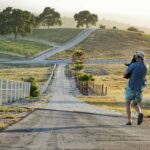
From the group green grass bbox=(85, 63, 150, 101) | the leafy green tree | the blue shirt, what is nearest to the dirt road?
the blue shirt

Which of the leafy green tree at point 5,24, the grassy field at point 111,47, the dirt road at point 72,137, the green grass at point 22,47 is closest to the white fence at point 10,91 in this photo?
the dirt road at point 72,137

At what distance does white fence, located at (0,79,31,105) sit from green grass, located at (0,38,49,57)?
120 metres

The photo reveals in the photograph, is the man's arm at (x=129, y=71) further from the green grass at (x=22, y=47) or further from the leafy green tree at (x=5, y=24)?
the leafy green tree at (x=5, y=24)

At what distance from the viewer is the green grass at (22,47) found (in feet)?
548

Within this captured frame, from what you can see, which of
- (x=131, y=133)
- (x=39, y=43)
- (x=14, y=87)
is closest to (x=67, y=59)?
(x=39, y=43)

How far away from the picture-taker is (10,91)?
107ft

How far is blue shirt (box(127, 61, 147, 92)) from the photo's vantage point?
54.1 ft

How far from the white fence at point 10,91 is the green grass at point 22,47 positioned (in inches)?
4707

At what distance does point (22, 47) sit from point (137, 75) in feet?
531

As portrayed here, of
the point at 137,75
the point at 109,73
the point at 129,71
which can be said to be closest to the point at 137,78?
the point at 137,75

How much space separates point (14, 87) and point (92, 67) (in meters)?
92.7

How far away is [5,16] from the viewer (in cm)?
19712

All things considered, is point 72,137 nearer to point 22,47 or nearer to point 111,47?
point 22,47

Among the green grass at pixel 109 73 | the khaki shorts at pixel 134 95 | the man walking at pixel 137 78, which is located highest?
the man walking at pixel 137 78
